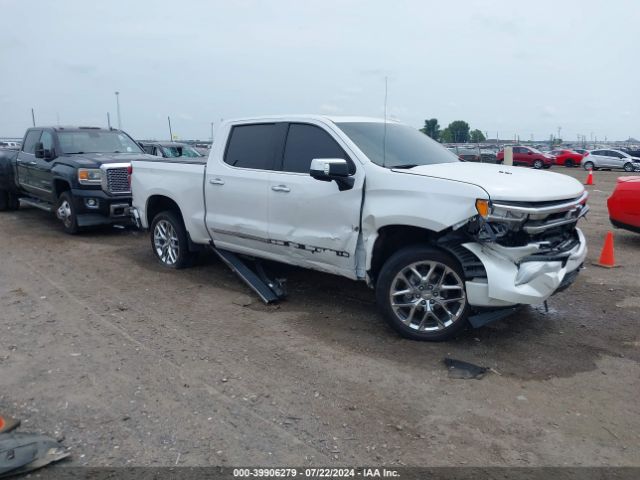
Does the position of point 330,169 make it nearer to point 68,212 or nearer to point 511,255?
point 511,255

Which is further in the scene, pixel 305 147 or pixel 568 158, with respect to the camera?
pixel 568 158

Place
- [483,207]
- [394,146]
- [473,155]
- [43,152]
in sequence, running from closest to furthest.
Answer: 1. [483,207]
2. [394,146]
3. [43,152]
4. [473,155]

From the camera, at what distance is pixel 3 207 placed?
1329 cm

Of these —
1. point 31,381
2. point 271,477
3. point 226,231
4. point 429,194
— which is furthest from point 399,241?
point 31,381

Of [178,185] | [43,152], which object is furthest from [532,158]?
[178,185]

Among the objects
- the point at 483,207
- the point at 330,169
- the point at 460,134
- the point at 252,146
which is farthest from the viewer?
the point at 460,134

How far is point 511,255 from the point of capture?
176 inches

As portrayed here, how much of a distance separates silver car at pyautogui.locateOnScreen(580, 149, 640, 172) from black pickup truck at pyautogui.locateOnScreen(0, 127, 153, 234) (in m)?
32.4

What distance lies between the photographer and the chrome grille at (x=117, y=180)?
9570mm

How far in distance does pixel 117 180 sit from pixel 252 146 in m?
4.37

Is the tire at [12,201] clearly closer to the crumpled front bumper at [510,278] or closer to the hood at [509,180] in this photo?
the hood at [509,180]

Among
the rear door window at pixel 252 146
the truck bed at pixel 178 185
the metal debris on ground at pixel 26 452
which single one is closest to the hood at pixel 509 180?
the rear door window at pixel 252 146

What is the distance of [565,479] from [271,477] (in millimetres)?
1578

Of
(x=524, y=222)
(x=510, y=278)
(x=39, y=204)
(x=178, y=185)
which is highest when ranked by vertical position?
(x=524, y=222)
